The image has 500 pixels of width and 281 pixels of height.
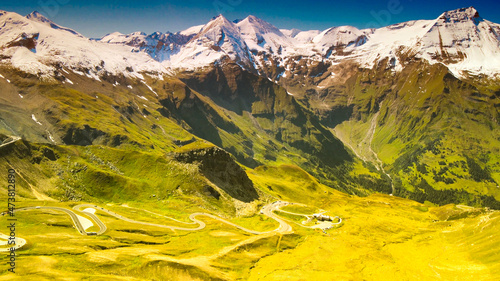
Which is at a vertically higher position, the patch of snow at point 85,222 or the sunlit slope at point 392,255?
the patch of snow at point 85,222

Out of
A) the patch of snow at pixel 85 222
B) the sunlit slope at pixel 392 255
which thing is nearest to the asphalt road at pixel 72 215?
the patch of snow at pixel 85 222

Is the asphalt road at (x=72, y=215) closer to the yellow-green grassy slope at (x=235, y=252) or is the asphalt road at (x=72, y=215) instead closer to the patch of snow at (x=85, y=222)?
the patch of snow at (x=85, y=222)

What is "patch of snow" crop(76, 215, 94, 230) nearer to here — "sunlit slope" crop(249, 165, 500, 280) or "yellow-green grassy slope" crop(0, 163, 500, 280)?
"yellow-green grassy slope" crop(0, 163, 500, 280)

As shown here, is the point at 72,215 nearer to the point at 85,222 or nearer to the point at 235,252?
the point at 85,222

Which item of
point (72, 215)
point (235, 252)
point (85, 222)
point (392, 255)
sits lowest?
point (392, 255)

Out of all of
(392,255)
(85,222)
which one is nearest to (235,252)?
(85,222)

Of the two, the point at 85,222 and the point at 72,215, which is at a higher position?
the point at 72,215

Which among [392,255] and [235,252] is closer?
[235,252]

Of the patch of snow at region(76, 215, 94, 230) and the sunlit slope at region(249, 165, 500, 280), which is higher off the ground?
the patch of snow at region(76, 215, 94, 230)

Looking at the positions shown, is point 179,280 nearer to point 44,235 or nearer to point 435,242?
point 44,235

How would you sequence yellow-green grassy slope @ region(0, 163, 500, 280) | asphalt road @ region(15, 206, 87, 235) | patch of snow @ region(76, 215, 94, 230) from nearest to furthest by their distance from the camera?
yellow-green grassy slope @ region(0, 163, 500, 280), asphalt road @ region(15, 206, 87, 235), patch of snow @ region(76, 215, 94, 230)

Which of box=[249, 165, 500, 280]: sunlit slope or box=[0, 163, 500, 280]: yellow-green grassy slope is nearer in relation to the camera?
box=[0, 163, 500, 280]: yellow-green grassy slope

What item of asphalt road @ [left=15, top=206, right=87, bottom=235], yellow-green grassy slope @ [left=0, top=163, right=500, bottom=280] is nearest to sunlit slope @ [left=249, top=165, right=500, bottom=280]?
yellow-green grassy slope @ [left=0, top=163, right=500, bottom=280]

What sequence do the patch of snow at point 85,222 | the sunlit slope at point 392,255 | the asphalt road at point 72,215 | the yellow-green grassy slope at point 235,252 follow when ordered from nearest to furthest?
1. the yellow-green grassy slope at point 235,252
2. the sunlit slope at point 392,255
3. the asphalt road at point 72,215
4. the patch of snow at point 85,222
